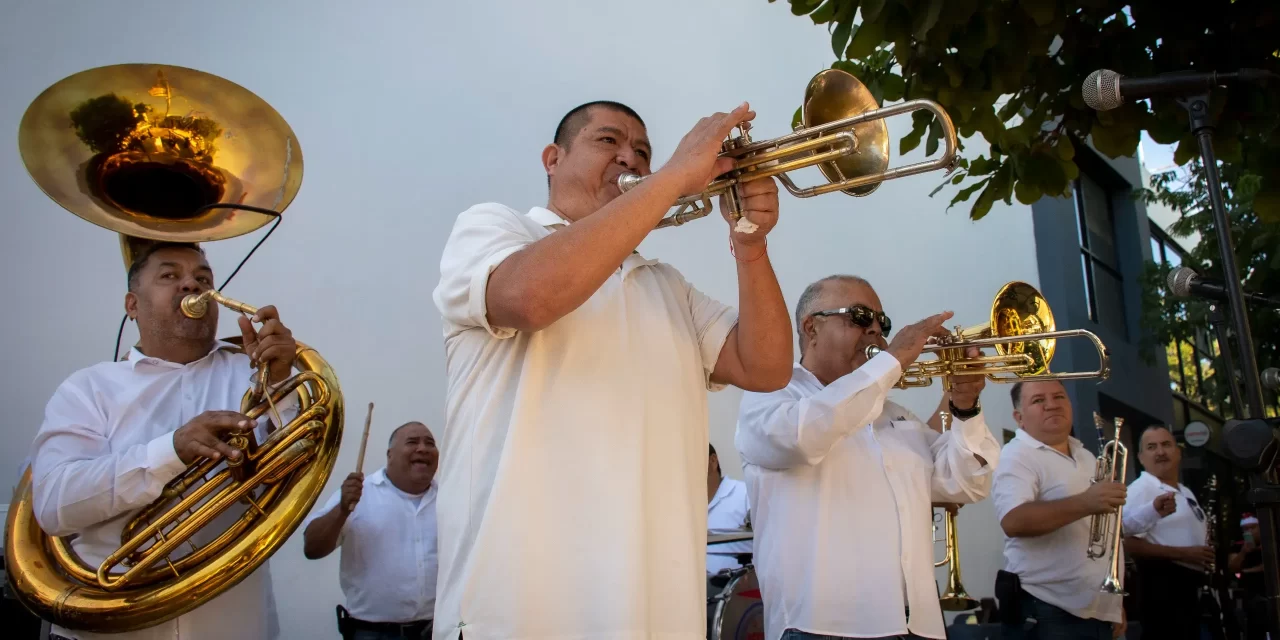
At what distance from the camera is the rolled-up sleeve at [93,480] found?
2840 mm

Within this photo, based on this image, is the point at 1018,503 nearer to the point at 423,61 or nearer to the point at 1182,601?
the point at 1182,601

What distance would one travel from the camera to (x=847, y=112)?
264 centimetres

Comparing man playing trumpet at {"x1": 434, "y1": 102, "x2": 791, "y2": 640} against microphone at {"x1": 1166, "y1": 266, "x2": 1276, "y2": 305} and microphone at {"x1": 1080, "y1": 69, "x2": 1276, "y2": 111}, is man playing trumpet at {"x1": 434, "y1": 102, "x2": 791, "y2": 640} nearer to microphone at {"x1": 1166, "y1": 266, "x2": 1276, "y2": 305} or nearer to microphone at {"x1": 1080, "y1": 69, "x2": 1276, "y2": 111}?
microphone at {"x1": 1080, "y1": 69, "x2": 1276, "y2": 111}

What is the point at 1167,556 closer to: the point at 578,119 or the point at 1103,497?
the point at 1103,497

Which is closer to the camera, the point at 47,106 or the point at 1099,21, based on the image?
the point at 47,106

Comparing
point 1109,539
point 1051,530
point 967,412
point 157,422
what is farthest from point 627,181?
point 1109,539

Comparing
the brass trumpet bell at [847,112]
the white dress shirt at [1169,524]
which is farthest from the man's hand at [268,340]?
A: the white dress shirt at [1169,524]

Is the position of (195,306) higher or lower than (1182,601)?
higher

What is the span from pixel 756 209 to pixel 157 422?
6.81 ft

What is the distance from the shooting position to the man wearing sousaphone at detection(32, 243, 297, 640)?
287 cm

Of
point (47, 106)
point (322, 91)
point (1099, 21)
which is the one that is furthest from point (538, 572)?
point (322, 91)

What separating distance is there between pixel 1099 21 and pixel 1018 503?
7.40 ft

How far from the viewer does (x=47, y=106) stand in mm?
3244

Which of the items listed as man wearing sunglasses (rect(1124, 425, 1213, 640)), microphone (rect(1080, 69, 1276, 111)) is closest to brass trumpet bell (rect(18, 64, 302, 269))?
microphone (rect(1080, 69, 1276, 111))
